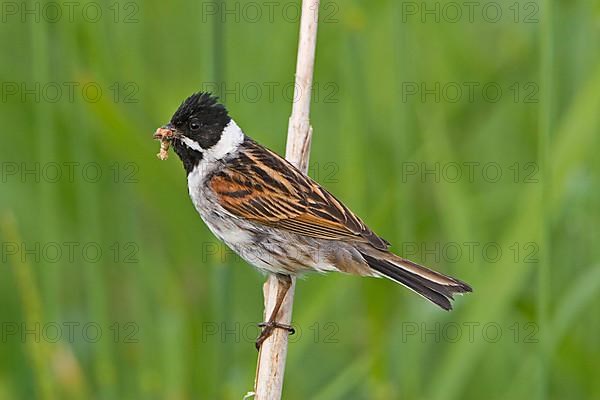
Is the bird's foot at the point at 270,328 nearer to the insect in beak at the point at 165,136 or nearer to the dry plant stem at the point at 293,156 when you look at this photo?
the dry plant stem at the point at 293,156

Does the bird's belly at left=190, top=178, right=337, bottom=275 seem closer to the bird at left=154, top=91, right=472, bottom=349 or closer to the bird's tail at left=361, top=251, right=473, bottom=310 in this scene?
the bird at left=154, top=91, right=472, bottom=349

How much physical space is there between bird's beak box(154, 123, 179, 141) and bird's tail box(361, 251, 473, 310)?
1.00 metres

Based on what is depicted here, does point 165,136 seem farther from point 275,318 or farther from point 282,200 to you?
point 275,318

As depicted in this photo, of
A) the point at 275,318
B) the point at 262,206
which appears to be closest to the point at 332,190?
the point at 262,206

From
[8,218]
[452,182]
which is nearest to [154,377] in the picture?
[8,218]

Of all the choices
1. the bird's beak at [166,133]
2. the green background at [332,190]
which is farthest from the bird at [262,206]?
the green background at [332,190]

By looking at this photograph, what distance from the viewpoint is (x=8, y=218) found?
4875mm

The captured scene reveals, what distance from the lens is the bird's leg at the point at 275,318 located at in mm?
3904

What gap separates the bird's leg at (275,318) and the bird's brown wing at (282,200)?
0.21m

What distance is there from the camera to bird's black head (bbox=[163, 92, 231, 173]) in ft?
13.7

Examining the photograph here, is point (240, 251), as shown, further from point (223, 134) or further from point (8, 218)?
point (8, 218)

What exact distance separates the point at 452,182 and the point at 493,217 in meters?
0.76

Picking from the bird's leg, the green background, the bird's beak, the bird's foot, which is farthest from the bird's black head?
the bird's foot

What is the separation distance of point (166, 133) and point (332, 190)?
1544 millimetres
